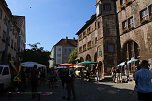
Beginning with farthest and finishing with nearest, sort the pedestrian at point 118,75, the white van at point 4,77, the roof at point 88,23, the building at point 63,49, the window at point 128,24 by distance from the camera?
the building at point 63,49 < the roof at point 88,23 < the window at point 128,24 < the pedestrian at point 118,75 < the white van at point 4,77

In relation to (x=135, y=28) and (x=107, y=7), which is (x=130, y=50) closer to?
(x=135, y=28)

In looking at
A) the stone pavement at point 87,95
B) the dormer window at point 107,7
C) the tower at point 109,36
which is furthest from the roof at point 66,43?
the stone pavement at point 87,95

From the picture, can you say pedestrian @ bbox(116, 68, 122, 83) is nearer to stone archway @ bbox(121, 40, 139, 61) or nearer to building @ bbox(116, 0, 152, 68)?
building @ bbox(116, 0, 152, 68)

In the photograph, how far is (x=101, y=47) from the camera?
4081 centimetres

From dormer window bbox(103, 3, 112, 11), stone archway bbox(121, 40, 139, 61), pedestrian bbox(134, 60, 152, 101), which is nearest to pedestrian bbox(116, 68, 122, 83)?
stone archway bbox(121, 40, 139, 61)

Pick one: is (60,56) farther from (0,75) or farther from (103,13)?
(0,75)

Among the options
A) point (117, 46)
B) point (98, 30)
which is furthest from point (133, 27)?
point (98, 30)

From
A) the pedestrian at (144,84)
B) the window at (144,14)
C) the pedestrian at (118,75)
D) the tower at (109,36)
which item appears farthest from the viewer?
the tower at (109,36)

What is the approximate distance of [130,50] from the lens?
34531 mm

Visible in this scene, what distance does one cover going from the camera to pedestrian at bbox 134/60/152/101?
7.18 metres

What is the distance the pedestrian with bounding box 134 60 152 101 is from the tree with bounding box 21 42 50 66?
3861 cm

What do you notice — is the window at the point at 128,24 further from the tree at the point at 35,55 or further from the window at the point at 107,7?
the tree at the point at 35,55

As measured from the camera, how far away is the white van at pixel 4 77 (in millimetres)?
17556

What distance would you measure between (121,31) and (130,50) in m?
3.63
